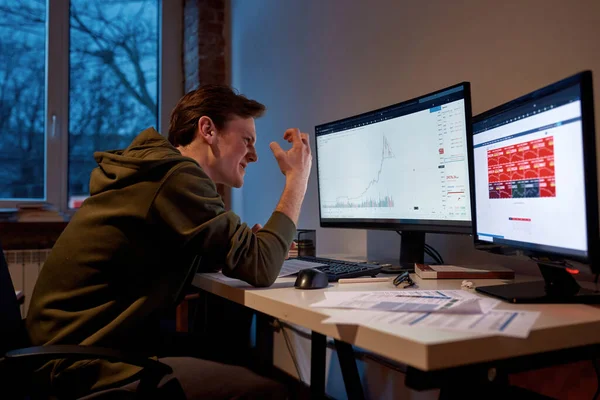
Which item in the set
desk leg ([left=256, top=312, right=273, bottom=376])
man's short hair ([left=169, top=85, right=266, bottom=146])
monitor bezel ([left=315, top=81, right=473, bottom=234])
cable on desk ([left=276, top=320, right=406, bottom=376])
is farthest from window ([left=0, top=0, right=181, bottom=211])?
monitor bezel ([left=315, top=81, right=473, bottom=234])

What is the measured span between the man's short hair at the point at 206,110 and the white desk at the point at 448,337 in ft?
2.10

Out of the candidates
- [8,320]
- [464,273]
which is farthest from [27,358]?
[464,273]

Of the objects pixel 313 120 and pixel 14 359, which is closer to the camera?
pixel 14 359

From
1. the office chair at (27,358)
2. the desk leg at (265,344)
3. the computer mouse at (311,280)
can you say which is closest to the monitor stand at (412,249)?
the computer mouse at (311,280)

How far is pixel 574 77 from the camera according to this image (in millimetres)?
861

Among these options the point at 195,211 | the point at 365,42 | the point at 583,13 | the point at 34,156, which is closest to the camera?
the point at 195,211

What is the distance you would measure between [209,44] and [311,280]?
268 cm

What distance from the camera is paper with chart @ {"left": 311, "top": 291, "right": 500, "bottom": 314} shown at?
87 cm

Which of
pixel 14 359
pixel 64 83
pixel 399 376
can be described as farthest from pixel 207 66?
pixel 14 359

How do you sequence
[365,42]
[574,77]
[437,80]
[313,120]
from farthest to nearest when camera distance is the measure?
[313,120], [365,42], [437,80], [574,77]

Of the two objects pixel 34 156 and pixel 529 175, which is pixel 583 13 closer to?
pixel 529 175

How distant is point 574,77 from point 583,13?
1.81 feet

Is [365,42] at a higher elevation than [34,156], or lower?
higher

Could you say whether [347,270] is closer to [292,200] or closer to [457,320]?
[292,200]
